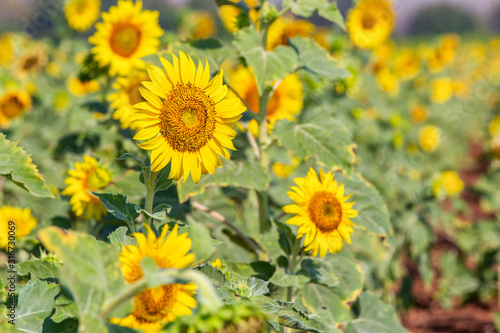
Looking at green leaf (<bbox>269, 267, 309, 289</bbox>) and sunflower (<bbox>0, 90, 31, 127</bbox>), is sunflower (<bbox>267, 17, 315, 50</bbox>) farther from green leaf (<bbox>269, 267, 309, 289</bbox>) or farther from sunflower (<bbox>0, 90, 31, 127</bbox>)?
sunflower (<bbox>0, 90, 31, 127</bbox>)

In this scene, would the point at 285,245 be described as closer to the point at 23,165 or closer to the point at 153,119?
the point at 153,119

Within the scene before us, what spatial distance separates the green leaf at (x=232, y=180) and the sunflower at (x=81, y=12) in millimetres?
2306

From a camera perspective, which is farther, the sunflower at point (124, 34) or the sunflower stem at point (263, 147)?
the sunflower at point (124, 34)

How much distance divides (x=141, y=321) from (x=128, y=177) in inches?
32.6

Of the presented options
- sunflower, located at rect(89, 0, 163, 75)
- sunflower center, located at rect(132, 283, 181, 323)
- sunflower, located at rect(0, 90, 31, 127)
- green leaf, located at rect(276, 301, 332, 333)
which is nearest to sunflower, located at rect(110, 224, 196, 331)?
sunflower center, located at rect(132, 283, 181, 323)

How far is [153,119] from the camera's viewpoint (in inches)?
39.7

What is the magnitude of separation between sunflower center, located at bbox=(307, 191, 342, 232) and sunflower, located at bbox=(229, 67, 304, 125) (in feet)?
3.07

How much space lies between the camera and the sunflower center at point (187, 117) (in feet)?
3.28

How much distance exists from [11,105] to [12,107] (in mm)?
12

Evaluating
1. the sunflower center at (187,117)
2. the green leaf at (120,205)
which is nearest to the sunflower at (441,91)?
the sunflower center at (187,117)

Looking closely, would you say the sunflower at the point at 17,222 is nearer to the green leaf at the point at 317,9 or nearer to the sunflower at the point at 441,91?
the green leaf at the point at 317,9

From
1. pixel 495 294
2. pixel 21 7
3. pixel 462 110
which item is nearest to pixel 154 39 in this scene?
pixel 495 294

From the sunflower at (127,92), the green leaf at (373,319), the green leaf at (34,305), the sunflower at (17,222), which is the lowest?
the green leaf at (373,319)

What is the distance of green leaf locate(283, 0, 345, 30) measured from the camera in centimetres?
141
